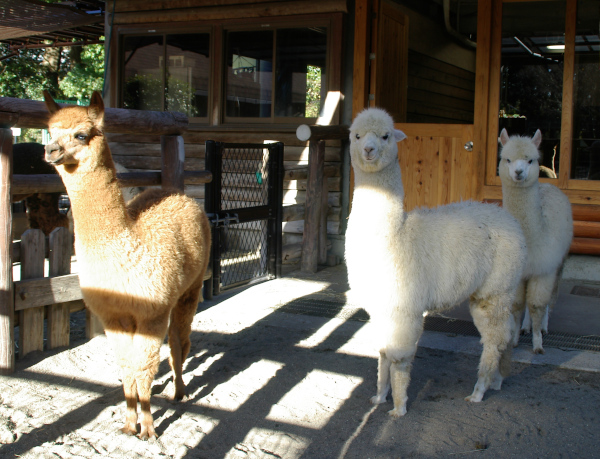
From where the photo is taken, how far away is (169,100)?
941cm

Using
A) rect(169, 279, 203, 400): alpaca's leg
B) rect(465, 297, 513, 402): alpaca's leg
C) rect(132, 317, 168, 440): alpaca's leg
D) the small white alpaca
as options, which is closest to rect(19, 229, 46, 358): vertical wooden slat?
rect(169, 279, 203, 400): alpaca's leg

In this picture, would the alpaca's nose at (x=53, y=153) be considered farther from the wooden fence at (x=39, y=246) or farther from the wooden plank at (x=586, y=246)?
the wooden plank at (x=586, y=246)

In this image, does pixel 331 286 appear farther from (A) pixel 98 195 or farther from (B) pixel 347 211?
(A) pixel 98 195

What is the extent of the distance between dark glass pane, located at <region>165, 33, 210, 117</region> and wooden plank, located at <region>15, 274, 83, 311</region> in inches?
201

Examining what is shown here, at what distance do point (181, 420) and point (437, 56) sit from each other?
924cm

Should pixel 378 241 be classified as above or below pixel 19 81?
below

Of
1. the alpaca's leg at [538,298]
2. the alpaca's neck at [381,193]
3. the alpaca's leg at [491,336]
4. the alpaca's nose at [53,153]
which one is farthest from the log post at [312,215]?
the alpaca's nose at [53,153]

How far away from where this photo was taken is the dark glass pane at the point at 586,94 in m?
6.96

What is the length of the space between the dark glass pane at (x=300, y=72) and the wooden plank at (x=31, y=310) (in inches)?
189

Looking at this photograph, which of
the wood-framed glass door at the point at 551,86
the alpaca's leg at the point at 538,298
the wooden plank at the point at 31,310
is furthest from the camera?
the wood-framed glass door at the point at 551,86

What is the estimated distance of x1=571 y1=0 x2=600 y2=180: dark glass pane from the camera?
696cm

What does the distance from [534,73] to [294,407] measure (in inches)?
224

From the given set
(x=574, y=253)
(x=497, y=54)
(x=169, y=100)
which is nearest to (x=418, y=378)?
(x=574, y=253)

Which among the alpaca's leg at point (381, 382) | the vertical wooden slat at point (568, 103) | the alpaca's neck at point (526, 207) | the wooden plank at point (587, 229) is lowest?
the alpaca's leg at point (381, 382)
